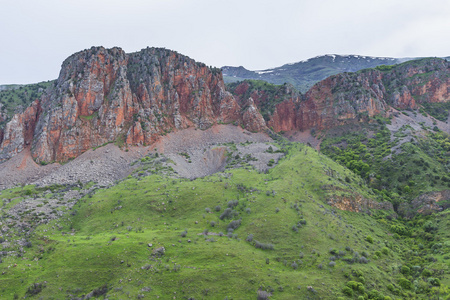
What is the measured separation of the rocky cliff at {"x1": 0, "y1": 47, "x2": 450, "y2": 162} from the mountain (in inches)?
27.9

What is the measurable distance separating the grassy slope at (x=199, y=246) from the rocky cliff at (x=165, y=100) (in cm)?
4342

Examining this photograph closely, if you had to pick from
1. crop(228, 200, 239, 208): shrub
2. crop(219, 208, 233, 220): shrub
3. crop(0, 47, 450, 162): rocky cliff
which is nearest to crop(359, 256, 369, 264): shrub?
crop(219, 208, 233, 220): shrub

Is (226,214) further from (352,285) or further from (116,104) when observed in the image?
(116,104)

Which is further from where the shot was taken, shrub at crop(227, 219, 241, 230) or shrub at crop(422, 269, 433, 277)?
shrub at crop(227, 219, 241, 230)

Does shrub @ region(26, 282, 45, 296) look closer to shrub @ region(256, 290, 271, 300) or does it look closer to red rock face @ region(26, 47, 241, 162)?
shrub @ region(256, 290, 271, 300)

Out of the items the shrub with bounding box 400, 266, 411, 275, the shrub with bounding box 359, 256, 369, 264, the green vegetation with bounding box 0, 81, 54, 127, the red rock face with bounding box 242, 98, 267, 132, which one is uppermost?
the green vegetation with bounding box 0, 81, 54, 127

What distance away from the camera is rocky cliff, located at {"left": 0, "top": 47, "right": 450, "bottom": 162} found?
9594cm

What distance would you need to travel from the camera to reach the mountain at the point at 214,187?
121ft

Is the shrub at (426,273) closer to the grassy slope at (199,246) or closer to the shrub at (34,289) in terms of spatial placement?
the grassy slope at (199,246)

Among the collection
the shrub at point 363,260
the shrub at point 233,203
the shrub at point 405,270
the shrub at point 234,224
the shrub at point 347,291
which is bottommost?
the shrub at point 405,270

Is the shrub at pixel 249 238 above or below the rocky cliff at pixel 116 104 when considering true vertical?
below

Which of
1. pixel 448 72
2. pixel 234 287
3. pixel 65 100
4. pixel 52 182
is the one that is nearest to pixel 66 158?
pixel 52 182

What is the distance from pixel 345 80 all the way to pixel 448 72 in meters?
65.7

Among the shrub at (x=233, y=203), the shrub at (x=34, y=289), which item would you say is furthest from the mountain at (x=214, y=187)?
the shrub at (x=233, y=203)
